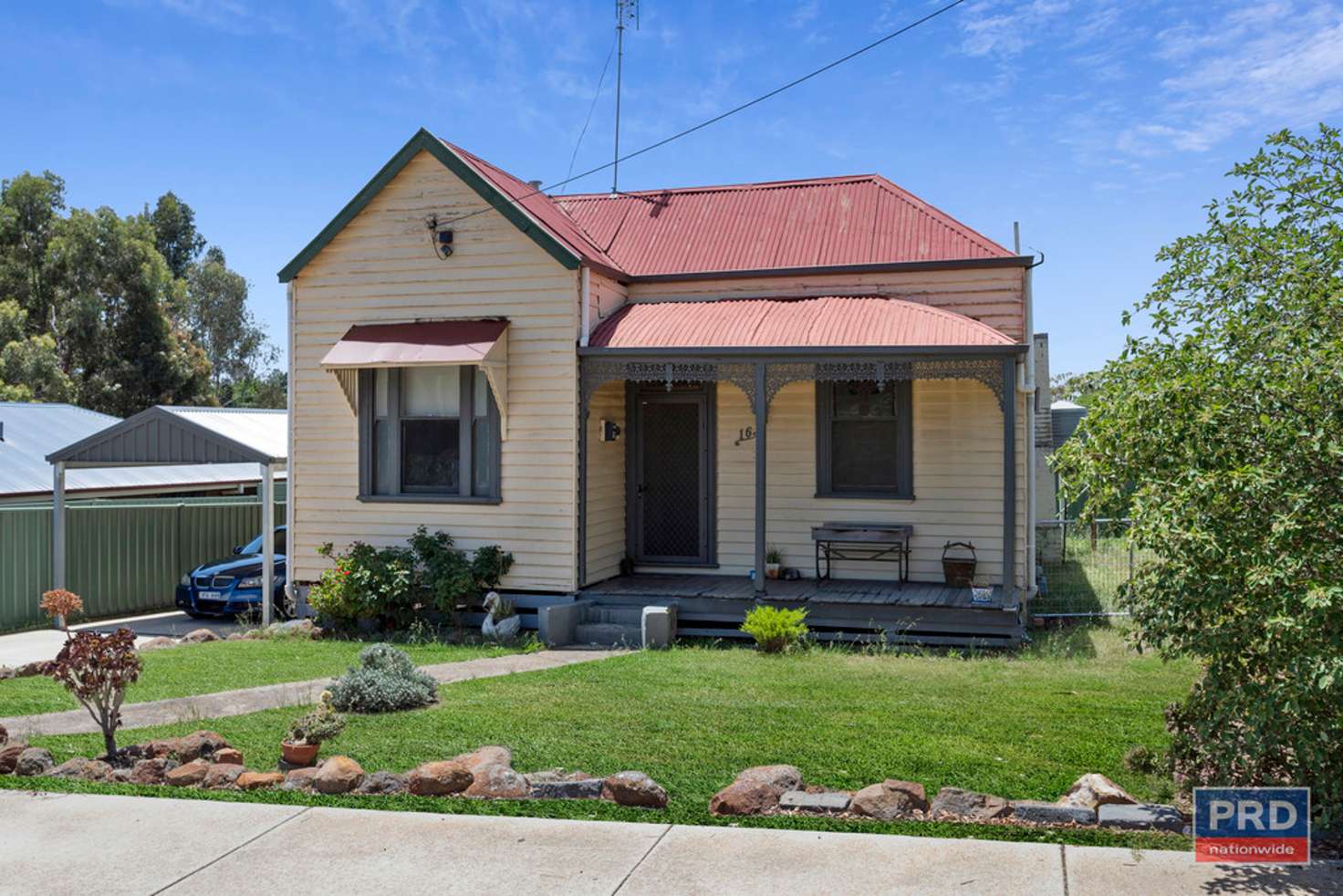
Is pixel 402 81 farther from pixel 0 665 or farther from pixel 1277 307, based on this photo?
pixel 1277 307

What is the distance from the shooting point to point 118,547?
1619 cm

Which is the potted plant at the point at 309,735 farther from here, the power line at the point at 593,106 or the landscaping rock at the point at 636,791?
the power line at the point at 593,106

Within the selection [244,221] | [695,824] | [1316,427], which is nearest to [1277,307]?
[1316,427]

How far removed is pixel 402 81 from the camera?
1652cm

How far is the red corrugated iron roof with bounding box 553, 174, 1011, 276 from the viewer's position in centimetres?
1350

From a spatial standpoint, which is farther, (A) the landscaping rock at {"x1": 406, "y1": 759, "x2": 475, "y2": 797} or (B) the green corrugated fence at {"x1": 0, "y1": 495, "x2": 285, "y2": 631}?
(B) the green corrugated fence at {"x1": 0, "y1": 495, "x2": 285, "y2": 631}

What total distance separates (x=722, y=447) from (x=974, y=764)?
7.58 metres

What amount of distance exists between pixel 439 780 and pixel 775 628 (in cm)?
523

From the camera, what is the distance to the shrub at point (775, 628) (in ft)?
35.7

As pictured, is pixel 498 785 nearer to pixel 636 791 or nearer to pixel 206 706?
pixel 636 791

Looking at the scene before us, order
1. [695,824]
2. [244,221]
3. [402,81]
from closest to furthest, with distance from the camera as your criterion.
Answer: [695,824] → [402,81] → [244,221]

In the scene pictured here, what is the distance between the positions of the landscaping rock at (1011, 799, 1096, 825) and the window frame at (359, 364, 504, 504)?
27.3ft

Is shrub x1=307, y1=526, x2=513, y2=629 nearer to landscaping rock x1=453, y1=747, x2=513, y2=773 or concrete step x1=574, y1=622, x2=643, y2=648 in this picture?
concrete step x1=574, y1=622, x2=643, y2=648

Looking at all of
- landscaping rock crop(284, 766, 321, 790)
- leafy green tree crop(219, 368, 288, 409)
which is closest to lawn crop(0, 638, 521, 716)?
landscaping rock crop(284, 766, 321, 790)
